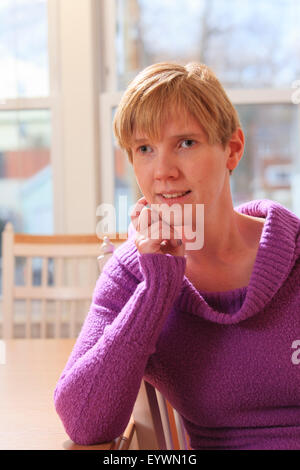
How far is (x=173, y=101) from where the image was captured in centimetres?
85

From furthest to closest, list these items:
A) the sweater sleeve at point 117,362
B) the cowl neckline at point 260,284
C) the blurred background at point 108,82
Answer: the blurred background at point 108,82 < the cowl neckline at point 260,284 < the sweater sleeve at point 117,362

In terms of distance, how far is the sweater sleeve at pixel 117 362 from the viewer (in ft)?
2.57

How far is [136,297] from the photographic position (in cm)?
84

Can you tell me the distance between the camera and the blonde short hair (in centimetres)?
85

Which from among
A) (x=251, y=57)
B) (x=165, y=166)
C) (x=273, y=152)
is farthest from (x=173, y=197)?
(x=251, y=57)

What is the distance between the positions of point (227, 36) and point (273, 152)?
53cm

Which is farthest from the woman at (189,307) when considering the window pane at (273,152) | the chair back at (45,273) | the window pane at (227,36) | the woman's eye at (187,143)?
the window pane at (227,36)

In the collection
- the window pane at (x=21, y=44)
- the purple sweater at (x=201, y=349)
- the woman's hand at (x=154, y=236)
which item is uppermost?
the window pane at (x=21, y=44)

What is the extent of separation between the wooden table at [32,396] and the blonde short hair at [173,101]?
484 mm

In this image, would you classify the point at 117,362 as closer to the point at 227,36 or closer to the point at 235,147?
the point at 235,147

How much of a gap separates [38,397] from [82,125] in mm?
1471

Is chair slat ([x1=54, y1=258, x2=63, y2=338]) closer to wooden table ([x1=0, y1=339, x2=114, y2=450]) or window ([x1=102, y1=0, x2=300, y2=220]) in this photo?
wooden table ([x1=0, y1=339, x2=114, y2=450])

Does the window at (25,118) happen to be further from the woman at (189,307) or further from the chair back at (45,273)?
the woman at (189,307)

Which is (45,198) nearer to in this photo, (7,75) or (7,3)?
(7,75)
